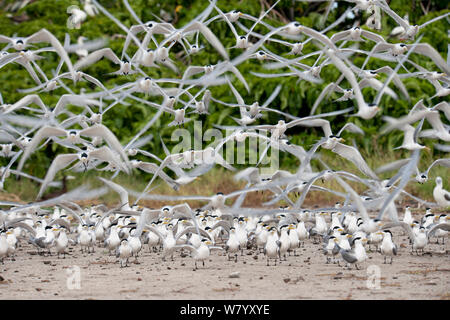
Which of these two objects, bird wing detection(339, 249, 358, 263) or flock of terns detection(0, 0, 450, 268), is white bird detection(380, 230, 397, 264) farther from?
bird wing detection(339, 249, 358, 263)

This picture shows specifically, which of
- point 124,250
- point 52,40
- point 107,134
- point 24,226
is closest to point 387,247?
point 124,250

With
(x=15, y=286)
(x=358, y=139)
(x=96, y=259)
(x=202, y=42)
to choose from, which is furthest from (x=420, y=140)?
(x=15, y=286)

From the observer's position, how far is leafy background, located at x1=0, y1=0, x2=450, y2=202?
16.9m

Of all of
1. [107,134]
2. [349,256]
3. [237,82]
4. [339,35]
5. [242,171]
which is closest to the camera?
[349,256]

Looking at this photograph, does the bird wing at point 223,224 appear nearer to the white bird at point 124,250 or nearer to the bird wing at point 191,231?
the bird wing at point 191,231

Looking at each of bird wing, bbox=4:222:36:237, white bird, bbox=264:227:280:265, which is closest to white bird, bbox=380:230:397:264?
white bird, bbox=264:227:280:265

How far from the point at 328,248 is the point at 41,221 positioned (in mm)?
4416

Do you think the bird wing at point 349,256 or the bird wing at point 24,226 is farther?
the bird wing at point 24,226

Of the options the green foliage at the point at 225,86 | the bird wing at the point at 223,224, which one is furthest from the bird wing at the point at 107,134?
the green foliage at the point at 225,86

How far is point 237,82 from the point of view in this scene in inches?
691

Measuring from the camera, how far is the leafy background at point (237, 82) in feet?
55.3

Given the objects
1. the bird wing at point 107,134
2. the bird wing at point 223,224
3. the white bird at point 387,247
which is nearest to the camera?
the bird wing at point 107,134

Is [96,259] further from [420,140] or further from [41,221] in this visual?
[420,140]

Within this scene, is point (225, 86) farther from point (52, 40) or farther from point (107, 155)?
point (107, 155)
